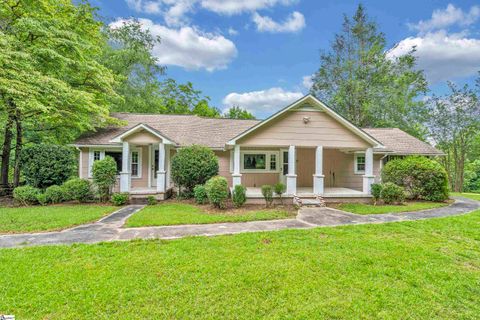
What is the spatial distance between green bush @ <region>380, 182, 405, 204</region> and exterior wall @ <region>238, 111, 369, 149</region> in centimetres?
231

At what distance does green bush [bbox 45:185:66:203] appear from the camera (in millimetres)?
10302

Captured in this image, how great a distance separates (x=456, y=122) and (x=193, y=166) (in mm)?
27967

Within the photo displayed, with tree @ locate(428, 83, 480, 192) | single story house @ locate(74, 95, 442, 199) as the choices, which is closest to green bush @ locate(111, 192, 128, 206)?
single story house @ locate(74, 95, 442, 199)

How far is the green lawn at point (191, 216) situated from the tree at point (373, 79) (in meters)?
20.6

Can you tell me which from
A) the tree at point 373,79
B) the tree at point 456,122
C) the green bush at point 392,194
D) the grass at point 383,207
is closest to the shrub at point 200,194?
the grass at point 383,207

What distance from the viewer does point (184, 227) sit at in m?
7.09

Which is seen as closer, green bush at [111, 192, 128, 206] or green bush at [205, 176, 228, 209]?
green bush at [205, 176, 228, 209]

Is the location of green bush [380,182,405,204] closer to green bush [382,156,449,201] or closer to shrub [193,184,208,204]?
green bush [382,156,449,201]

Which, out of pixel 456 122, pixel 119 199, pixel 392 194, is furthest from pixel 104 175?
pixel 456 122

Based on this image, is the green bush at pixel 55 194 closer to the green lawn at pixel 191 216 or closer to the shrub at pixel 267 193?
the green lawn at pixel 191 216

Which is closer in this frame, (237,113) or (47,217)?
(47,217)

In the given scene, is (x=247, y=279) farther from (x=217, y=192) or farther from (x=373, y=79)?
(x=373, y=79)

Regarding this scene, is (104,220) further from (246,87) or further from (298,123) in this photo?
(246,87)

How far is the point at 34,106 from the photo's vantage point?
30.9 ft
